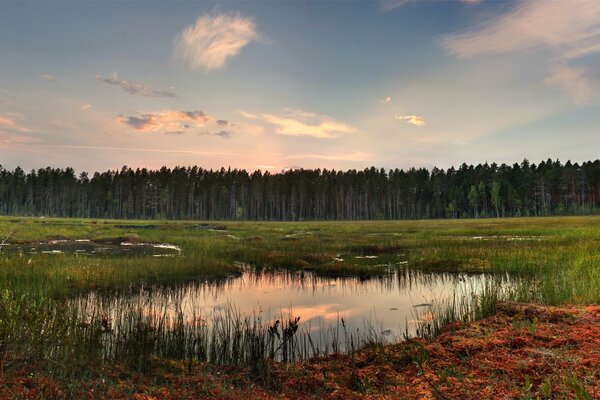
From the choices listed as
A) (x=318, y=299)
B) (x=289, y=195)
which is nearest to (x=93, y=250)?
(x=318, y=299)

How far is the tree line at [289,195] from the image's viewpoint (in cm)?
13525

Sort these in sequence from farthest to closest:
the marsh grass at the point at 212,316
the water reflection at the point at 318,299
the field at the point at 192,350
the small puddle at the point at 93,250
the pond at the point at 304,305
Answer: the small puddle at the point at 93,250, the water reflection at the point at 318,299, the pond at the point at 304,305, the marsh grass at the point at 212,316, the field at the point at 192,350

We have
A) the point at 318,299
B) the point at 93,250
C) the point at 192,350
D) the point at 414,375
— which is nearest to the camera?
the point at 414,375

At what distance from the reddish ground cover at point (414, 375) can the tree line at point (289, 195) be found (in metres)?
126

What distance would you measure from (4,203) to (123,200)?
53850 mm

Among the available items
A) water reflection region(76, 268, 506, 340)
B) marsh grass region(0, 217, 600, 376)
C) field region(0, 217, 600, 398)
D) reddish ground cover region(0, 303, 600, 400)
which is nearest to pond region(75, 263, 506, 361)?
water reflection region(76, 268, 506, 340)

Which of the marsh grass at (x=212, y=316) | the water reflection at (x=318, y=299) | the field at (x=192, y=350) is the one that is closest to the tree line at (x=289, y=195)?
the marsh grass at (x=212, y=316)

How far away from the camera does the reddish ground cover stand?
5.96m

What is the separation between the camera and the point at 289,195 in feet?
485

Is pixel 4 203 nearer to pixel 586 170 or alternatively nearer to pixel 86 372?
pixel 86 372

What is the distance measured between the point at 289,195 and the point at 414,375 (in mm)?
140984

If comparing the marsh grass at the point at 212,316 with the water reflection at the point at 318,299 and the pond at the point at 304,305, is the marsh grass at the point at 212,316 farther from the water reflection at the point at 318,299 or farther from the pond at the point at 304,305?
the water reflection at the point at 318,299

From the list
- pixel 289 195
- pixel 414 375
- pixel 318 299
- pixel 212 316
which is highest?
pixel 289 195

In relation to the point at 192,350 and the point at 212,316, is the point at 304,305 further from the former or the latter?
the point at 192,350
